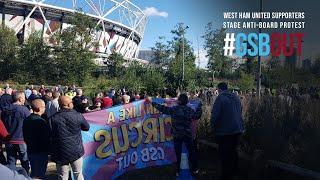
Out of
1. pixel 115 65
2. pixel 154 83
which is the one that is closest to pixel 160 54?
pixel 115 65

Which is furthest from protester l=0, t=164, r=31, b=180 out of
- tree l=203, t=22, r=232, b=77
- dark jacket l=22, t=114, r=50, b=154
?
tree l=203, t=22, r=232, b=77

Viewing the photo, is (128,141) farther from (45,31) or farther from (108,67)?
(45,31)

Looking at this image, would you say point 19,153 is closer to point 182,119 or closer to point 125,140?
point 125,140

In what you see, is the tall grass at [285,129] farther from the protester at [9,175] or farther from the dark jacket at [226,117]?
the protester at [9,175]

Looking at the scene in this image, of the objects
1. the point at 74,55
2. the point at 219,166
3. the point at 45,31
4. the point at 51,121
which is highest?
the point at 45,31

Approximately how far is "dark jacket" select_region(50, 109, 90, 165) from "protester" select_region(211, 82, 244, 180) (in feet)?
8.50

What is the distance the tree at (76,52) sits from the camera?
5262cm

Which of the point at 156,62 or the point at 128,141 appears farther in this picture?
the point at 156,62

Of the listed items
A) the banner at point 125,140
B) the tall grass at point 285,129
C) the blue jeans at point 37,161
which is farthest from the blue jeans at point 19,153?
the tall grass at point 285,129

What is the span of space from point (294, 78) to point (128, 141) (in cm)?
896

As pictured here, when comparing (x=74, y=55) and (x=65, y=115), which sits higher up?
(x=74, y=55)

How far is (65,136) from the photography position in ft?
23.4

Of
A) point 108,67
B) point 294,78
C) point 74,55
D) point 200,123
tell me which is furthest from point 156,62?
point 200,123

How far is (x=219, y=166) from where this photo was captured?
9672 mm
